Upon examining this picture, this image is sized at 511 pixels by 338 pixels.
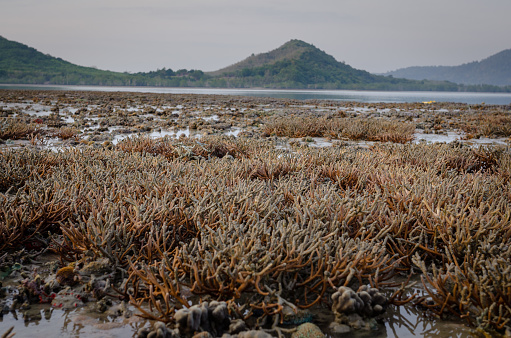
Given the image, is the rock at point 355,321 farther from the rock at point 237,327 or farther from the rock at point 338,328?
the rock at point 237,327

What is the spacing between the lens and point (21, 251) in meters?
2.73

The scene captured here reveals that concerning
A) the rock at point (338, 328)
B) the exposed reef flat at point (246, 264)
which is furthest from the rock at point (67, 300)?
the rock at point (338, 328)

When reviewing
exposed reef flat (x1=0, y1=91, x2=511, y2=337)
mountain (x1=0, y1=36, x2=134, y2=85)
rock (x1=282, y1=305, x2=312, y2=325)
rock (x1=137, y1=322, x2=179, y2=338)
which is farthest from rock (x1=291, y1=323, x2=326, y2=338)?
mountain (x1=0, y1=36, x2=134, y2=85)

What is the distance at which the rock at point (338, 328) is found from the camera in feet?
6.67

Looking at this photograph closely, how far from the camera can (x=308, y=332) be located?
192 centimetres

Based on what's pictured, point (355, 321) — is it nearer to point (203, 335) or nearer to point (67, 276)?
point (203, 335)

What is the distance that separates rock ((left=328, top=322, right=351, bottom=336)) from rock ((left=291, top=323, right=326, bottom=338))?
0.13 metres

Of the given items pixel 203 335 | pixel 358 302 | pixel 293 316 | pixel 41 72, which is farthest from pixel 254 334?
pixel 41 72

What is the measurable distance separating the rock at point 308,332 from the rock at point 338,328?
0.13 meters

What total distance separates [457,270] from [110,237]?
2.38m

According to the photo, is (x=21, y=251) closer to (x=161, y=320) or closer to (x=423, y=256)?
(x=161, y=320)

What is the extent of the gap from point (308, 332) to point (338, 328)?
233 mm

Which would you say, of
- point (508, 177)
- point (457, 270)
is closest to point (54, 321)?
point (457, 270)

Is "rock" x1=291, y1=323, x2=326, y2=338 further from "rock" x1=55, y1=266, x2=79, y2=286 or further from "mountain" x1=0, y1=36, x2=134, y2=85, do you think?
"mountain" x1=0, y1=36, x2=134, y2=85
